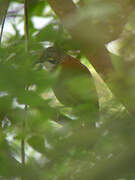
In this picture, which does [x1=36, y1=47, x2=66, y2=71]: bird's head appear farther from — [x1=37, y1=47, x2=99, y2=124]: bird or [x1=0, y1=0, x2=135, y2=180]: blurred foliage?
[x1=0, y1=0, x2=135, y2=180]: blurred foliage

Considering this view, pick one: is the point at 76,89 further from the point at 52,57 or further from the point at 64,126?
the point at 52,57

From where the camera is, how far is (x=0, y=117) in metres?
0.44

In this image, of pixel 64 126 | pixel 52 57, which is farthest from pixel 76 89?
pixel 52 57

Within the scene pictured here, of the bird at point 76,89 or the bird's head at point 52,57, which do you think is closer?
the bird at point 76,89

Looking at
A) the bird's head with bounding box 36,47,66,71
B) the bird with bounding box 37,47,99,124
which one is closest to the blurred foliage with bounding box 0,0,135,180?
the bird with bounding box 37,47,99,124

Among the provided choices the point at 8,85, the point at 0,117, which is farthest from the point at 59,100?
the point at 8,85

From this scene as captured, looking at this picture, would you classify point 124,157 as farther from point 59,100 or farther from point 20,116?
point 59,100

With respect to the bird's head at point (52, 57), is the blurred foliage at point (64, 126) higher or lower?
higher

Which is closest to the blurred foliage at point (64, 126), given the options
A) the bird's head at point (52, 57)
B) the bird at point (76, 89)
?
the bird at point (76, 89)

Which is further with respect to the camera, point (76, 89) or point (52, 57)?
point (52, 57)

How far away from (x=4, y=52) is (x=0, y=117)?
9 centimetres

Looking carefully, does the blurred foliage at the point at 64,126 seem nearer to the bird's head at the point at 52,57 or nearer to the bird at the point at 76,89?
the bird at the point at 76,89

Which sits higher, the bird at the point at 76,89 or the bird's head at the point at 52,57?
the bird at the point at 76,89

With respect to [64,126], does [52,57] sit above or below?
below
